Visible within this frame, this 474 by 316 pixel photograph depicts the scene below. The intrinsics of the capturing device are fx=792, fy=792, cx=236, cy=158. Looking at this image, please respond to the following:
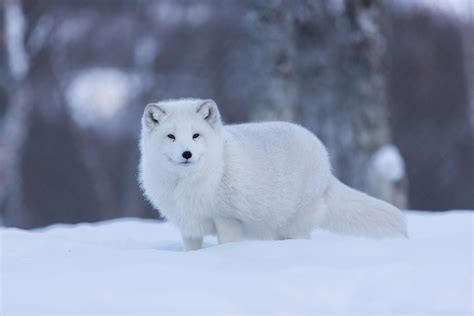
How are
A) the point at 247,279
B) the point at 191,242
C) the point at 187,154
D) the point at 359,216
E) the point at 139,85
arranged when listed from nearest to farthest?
the point at 247,279 → the point at 187,154 → the point at 191,242 → the point at 359,216 → the point at 139,85

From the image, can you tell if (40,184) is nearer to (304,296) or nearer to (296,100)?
(296,100)

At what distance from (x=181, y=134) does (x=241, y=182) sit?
47cm

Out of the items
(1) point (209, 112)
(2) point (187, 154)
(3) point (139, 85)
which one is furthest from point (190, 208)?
(3) point (139, 85)

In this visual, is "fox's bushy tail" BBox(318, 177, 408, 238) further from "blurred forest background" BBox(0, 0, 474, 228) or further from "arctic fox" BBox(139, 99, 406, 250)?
"blurred forest background" BBox(0, 0, 474, 228)

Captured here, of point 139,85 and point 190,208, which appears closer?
point 190,208

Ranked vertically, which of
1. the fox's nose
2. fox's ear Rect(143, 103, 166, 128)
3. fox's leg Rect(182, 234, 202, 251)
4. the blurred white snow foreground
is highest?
fox's ear Rect(143, 103, 166, 128)

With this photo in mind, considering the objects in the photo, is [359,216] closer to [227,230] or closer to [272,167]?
[272,167]

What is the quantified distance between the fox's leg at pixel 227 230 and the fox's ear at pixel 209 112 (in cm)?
56

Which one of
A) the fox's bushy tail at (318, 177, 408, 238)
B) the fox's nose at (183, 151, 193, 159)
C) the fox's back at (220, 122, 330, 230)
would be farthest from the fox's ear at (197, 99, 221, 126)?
the fox's bushy tail at (318, 177, 408, 238)

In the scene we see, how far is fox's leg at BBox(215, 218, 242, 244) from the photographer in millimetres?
4477

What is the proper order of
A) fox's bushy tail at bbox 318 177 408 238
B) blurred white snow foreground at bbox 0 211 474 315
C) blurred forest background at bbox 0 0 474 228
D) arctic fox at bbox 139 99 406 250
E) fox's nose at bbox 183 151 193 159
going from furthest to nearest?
blurred forest background at bbox 0 0 474 228 < fox's bushy tail at bbox 318 177 408 238 < arctic fox at bbox 139 99 406 250 < fox's nose at bbox 183 151 193 159 < blurred white snow foreground at bbox 0 211 474 315

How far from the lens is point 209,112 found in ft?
14.7

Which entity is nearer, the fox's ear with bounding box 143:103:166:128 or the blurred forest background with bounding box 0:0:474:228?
the fox's ear with bounding box 143:103:166:128

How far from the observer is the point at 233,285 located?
336cm
